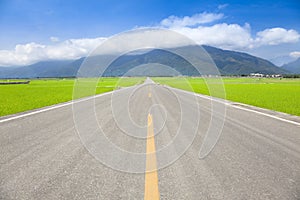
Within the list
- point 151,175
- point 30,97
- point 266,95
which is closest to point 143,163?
point 151,175

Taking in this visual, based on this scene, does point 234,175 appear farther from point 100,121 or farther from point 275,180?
point 100,121

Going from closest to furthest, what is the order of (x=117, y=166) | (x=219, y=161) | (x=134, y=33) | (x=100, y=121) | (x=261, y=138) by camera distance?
(x=117, y=166) < (x=219, y=161) < (x=261, y=138) < (x=134, y=33) < (x=100, y=121)

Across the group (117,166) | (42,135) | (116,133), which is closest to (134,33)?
(116,133)

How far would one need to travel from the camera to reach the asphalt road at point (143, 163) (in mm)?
3217

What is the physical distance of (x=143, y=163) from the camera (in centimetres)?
429

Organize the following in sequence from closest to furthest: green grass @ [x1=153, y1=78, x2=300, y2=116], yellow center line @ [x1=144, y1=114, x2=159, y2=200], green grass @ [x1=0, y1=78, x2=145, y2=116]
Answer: yellow center line @ [x1=144, y1=114, x2=159, y2=200]
green grass @ [x1=0, y1=78, x2=145, y2=116]
green grass @ [x1=153, y1=78, x2=300, y2=116]

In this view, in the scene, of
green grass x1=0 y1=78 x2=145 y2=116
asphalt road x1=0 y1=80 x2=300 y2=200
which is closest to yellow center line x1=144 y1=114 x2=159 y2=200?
asphalt road x1=0 y1=80 x2=300 y2=200

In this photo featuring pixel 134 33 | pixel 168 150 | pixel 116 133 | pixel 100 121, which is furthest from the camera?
pixel 100 121

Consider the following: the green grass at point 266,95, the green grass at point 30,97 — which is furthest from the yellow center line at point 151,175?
the green grass at point 266,95

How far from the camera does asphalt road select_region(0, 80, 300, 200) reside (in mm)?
3217

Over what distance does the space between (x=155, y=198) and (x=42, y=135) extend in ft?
14.5

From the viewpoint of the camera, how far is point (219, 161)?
4.40 m

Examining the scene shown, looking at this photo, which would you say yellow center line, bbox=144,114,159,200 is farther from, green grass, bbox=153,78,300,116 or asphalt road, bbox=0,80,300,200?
green grass, bbox=153,78,300,116

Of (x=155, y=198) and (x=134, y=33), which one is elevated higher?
(x=134, y=33)
